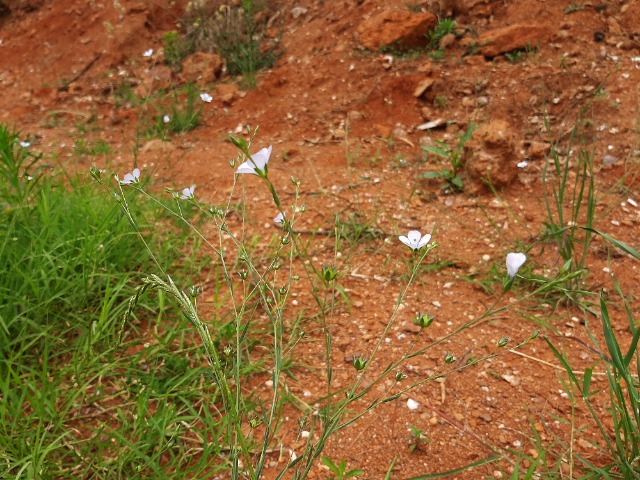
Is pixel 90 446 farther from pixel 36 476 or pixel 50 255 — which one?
pixel 50 255

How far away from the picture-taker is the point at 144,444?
137 centimetres

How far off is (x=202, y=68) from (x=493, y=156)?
2472 millimetres

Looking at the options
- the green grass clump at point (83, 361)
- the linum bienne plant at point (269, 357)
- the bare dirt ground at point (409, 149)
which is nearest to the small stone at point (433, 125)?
the bare dirt ground at point (409, 149)

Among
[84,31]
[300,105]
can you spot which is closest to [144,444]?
[300,105]

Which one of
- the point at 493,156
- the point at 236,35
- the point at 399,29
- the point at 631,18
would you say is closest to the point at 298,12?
the point at 236,35

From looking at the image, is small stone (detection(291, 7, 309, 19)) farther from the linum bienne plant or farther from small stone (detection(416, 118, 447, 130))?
the linum bienne plant

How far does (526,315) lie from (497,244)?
44 centimetres

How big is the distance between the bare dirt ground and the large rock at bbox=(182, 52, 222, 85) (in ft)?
0.51

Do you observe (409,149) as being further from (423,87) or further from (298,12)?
(298,12)

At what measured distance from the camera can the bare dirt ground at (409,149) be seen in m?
1.56

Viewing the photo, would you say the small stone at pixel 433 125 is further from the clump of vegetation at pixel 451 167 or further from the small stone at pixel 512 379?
the small stone at pixel 512 379

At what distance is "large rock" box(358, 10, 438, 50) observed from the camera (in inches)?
143

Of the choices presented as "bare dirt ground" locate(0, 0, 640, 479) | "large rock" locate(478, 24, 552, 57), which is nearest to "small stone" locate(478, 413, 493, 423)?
"bare dirt ground" locate(0, 0, 640, 479)

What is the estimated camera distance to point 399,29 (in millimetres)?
3646
